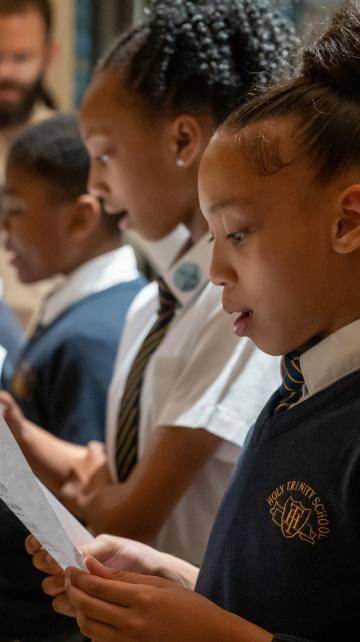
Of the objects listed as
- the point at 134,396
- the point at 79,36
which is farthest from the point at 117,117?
the point at 79,36

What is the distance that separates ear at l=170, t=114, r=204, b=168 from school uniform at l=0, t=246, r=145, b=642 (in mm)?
386

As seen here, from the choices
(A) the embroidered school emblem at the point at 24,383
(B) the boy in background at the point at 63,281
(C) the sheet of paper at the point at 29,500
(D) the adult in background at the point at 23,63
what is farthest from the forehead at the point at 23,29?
(C) the sheet of paper at the point at 29,500

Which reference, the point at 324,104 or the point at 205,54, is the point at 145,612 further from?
the point at 205,54

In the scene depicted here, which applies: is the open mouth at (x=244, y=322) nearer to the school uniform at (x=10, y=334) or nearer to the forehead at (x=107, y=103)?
the forehead at (x=107, y=103)

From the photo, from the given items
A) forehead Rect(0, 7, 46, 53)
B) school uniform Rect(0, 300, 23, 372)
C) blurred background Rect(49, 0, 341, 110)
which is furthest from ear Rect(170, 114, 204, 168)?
forehead Rect(0, 7, 46, 53)

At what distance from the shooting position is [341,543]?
780mm

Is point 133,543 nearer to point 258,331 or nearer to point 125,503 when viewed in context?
point 125,503

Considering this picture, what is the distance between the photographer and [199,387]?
3.84 ft

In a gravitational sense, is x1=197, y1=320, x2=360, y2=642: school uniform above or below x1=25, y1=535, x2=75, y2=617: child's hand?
above

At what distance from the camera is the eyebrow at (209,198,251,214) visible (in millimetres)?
853

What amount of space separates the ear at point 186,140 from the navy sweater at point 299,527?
42 centimetres

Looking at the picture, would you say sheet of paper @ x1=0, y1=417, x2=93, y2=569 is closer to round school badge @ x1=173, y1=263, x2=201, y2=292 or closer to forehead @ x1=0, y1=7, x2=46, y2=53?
round school badge @ x1=173, y1=263, x2=201, y2=292

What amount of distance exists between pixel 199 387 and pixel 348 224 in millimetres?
400

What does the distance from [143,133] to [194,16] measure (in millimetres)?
149
